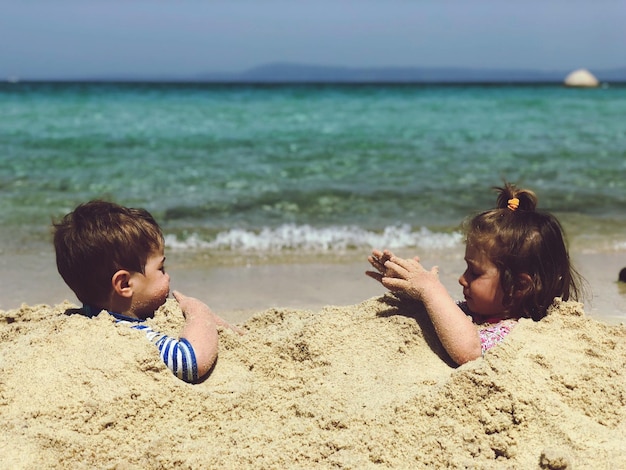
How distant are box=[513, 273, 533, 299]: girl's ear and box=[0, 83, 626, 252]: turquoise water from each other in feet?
9.96

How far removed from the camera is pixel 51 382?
7.61 ft

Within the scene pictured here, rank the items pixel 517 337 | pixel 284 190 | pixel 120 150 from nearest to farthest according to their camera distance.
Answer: pixel 517 337, pixel 284 190, pixel 120 150

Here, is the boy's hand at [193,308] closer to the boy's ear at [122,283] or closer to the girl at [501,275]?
the boy's ear at [122,283]

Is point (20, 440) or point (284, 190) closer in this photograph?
point (20, 440)

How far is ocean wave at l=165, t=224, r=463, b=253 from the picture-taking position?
571 cm

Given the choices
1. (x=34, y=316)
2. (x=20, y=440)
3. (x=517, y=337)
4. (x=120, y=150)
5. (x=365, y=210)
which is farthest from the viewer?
(x=120, y=150)

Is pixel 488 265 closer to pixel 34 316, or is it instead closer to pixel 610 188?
pixel 34 316

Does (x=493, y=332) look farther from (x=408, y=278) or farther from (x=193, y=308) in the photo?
(x=193, y=308)

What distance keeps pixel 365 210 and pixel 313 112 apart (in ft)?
50.2

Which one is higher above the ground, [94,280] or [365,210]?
[94,280]

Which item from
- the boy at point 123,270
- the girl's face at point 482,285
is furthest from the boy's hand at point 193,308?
the girl's face at point 482,285

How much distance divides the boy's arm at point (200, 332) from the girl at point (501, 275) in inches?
31.5

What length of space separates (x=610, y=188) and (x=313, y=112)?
14.6 metres

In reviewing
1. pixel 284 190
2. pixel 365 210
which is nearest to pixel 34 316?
pixel 365 210
